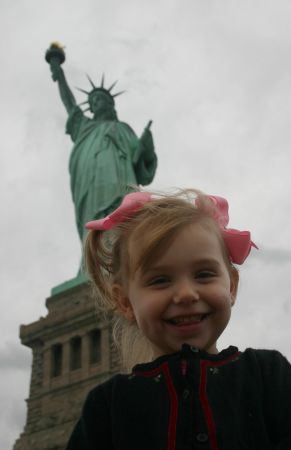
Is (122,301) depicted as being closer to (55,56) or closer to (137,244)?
(137,244)

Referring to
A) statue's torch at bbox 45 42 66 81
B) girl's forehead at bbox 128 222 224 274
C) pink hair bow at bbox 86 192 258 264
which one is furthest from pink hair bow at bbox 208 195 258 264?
statue's torch at bbox 45 42 66 81

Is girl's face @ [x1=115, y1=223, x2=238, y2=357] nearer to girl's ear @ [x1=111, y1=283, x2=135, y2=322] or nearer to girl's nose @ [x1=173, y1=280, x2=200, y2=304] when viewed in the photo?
girl's nose @ [x1=173, y1=280, x2=200, y2=304]

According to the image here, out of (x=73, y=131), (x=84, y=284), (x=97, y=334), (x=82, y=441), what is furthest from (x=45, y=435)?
(x=82, y=441)

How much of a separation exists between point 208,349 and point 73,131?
856 inches

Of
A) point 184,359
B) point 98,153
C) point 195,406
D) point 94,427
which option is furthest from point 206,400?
point 98,153

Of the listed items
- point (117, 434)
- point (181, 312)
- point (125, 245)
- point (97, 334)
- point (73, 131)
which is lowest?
point (117, 434)

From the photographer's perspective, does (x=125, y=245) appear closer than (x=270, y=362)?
No

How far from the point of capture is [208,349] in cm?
186

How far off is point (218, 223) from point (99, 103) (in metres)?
22.0

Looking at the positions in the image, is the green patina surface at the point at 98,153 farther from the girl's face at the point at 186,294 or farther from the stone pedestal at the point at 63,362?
the girl's face at the point at 186,294

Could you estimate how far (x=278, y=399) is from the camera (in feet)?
5.48

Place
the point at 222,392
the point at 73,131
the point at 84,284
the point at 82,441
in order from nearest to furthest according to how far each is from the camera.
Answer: the point at 222,392 → the point at 82,441 → the point at 84,284 → the point at 73,131

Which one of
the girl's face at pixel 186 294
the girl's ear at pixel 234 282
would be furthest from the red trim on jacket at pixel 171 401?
the girl's ear at pixel 234 282

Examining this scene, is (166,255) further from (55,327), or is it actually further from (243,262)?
(55,327)
